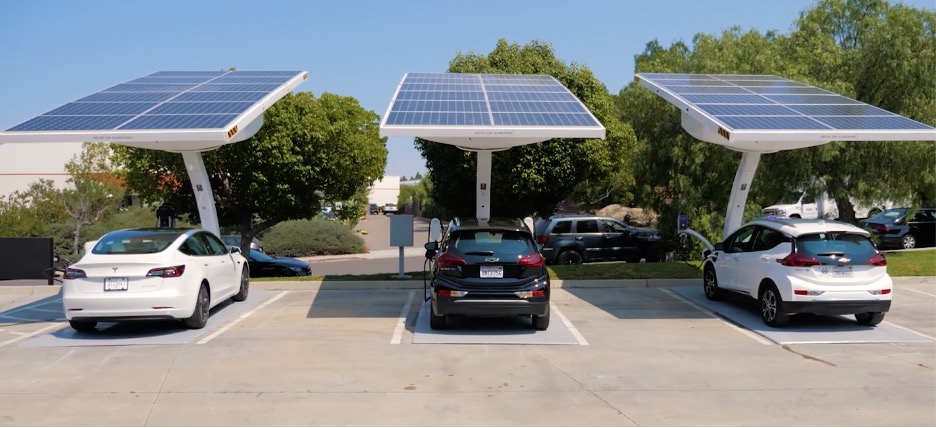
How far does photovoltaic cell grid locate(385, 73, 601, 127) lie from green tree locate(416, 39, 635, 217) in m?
2.62

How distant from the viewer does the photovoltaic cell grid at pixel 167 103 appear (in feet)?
37.5

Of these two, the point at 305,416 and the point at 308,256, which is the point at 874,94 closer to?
the point at 305,416

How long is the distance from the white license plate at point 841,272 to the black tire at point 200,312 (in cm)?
873

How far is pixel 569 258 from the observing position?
20359 mm

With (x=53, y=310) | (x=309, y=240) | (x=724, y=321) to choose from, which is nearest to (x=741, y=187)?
(x=724, y=321)

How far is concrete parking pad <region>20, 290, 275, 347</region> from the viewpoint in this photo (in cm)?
943

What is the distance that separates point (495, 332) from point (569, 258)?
A: 1075 cm

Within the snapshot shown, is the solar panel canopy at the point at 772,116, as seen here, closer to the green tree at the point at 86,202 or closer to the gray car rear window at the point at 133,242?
the gray car rear window at the point at 133,242

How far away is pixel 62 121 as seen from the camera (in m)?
11.6

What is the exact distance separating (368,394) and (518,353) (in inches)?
93.5

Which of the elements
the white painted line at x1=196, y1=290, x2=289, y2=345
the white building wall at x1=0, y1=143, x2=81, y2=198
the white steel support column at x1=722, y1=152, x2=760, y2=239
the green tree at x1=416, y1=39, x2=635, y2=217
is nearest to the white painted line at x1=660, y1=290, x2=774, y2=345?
the white steel support column at x1=722, y1=152, x2=760, y2=239

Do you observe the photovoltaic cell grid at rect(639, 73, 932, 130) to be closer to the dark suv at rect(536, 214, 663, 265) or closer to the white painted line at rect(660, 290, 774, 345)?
the white painted line at rect(660, 290, 774, 345)

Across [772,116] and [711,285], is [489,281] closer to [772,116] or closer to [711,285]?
[711,285]

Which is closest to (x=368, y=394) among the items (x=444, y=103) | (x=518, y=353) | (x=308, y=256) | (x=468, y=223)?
(x=518, y=353)
